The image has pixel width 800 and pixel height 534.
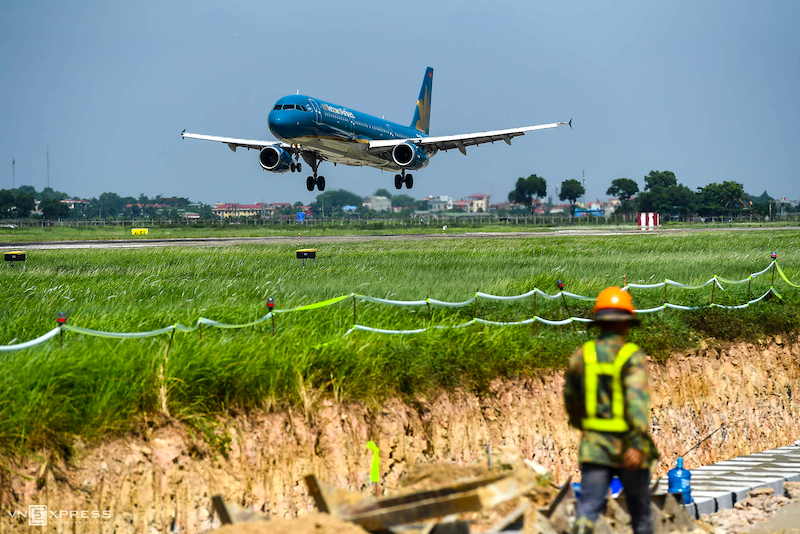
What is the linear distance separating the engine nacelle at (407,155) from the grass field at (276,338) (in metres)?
20.7

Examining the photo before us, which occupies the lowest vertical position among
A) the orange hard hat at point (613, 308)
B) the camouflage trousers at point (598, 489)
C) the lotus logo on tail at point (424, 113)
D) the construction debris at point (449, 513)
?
the construction debris at point (449, 513)

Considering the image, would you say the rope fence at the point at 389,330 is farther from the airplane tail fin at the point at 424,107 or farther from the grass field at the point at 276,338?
the airplane tail fin at the point at 424,107

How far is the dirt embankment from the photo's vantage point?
7602 mm

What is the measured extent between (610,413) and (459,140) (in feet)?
143

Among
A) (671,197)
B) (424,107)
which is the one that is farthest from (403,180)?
(671,197)

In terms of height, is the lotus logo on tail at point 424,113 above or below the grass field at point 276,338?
above

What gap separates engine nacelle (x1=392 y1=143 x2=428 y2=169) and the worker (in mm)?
39637

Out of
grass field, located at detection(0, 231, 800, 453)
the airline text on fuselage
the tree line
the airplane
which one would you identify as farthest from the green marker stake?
the tree line

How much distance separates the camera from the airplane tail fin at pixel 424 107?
6475cm

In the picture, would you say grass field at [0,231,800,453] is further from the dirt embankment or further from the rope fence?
the dirt embankment

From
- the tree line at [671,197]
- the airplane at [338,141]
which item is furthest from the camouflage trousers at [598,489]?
the tree line at [671,197]

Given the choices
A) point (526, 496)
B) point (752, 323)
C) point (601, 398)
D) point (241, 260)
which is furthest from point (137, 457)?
point (241, 260)

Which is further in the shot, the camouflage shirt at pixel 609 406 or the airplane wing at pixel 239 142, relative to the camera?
the airplane wing at pixel 239 142

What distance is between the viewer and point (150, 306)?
14.4m
